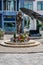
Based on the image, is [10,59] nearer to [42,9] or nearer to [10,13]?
[10,13]

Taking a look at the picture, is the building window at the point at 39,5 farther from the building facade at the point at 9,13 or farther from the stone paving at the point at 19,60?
the stone paving at the point at 19,60

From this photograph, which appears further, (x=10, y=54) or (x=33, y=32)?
(x=33, y=32)

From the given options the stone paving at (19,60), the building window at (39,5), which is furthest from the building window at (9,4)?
the stone paving at (19,60)

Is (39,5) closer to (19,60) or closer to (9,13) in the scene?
(9,13)

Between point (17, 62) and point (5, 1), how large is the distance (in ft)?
97.5

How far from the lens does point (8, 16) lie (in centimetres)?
4378

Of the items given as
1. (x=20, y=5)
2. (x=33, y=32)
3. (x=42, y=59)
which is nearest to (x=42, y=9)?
(x=20, y=5)

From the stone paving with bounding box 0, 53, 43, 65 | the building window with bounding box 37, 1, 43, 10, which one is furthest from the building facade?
the stone paving with bounding box 0, 53, 43, 65

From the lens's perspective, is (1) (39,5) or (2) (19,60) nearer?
(2) (19,60)

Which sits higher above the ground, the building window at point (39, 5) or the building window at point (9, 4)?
the building window at point (9, 4)

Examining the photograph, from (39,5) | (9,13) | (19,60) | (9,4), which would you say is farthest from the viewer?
(39,5)

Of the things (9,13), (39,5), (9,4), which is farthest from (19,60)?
(39,5)

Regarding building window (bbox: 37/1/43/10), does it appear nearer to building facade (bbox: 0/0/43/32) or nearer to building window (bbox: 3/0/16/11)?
building facade (bbox: 0/0/43/32)

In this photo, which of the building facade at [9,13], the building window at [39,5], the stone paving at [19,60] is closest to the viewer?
the stone paving at [19,60]
